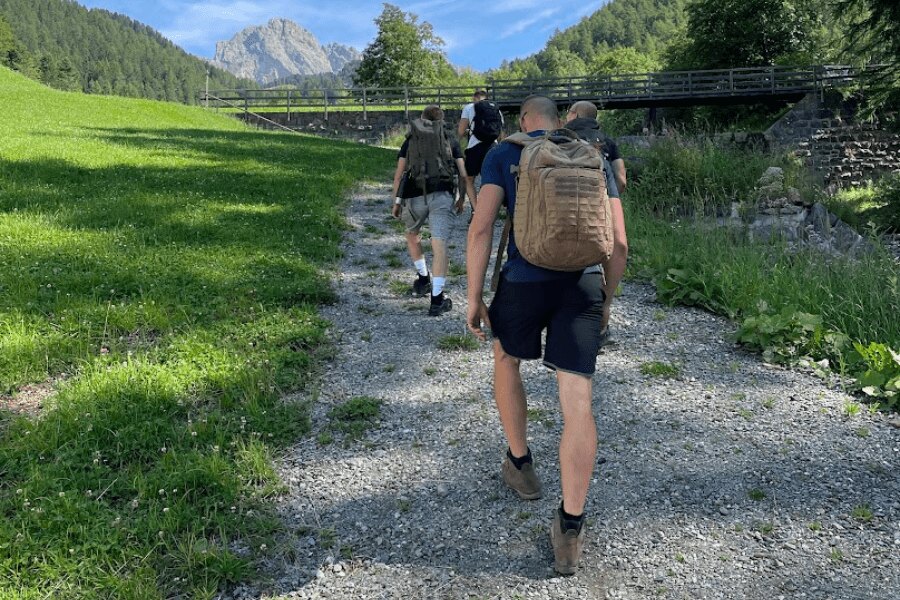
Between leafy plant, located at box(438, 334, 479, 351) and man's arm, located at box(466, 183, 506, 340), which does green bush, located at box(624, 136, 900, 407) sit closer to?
leafy plant, located at box(438, 334, 479, 351)

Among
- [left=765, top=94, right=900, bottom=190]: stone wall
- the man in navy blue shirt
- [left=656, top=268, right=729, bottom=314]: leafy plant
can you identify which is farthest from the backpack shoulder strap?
[left=765, top=94, right=900, bottom=190]: stone wall

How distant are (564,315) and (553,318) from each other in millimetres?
61

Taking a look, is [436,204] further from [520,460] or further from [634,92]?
[634,92]

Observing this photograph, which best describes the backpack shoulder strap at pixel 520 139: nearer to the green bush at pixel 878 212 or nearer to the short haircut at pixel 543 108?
the short haircut at pixel 543 108

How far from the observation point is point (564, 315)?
2900mm

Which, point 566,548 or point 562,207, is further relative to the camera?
point 566,548

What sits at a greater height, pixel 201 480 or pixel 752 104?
pixel 752 104

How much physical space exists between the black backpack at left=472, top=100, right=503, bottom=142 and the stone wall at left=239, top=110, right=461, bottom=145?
28.5 metres

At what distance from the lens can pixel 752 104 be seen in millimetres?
37219

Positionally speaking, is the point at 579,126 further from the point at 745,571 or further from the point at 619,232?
the point at 745,571

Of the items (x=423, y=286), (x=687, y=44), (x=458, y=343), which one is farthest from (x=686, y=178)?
(x=687, y=44)

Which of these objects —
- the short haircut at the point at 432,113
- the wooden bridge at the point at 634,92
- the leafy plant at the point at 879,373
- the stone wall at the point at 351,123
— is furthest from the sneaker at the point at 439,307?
the stone wall at the point at 351,123

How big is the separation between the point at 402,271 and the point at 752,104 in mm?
35555

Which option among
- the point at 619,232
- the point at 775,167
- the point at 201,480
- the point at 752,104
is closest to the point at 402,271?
the point at 201,480
